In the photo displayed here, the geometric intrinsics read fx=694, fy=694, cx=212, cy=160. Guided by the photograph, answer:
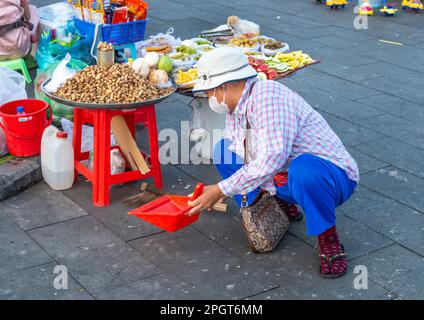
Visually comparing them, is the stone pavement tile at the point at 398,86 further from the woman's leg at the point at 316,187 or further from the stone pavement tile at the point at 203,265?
the stone pavement tile at the point at 203,265

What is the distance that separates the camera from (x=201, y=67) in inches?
149

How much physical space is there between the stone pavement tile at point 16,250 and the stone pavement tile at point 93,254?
57 mm

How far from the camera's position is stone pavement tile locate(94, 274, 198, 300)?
11.7 feet

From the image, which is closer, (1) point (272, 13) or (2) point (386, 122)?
(2) point (386, 122)

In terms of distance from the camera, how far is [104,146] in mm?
4379

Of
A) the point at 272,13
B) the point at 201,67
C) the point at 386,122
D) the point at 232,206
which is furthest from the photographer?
the point at 272,13

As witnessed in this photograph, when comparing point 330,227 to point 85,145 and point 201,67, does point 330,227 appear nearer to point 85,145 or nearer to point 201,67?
point 201,67

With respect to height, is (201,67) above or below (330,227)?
above

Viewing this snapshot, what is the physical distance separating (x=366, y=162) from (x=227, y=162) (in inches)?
58.6

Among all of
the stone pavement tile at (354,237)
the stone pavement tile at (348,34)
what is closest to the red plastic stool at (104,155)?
the stone pavement tile at (354,237)

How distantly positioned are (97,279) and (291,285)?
3.39 feet

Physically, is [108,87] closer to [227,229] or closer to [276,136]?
[227,229]

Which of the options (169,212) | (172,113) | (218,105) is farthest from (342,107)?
(169,212)

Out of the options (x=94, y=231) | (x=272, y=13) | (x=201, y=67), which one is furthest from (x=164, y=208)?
(x=272, y=13)
